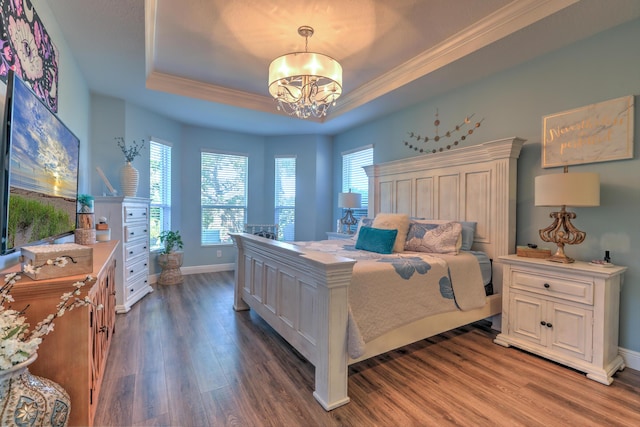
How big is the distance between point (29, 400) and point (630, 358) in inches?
143

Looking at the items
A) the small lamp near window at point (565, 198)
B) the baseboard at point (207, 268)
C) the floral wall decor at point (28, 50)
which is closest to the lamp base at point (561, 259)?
the small lamp near window at point (565, 198)

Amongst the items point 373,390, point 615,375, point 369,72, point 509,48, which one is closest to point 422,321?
point 373,390

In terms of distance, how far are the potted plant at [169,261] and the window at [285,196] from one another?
186 centimetres

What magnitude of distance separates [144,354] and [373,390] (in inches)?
70.2

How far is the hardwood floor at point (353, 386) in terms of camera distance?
5.42 feet

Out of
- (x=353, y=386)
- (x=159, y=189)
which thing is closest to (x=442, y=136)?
(x=353, y=386)

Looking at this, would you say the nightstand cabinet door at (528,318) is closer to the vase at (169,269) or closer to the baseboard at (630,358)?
the baseboard at (630,358)

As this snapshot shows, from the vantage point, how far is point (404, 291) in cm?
213

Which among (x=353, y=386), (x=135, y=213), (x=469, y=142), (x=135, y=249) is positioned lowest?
(x=353, y=386)

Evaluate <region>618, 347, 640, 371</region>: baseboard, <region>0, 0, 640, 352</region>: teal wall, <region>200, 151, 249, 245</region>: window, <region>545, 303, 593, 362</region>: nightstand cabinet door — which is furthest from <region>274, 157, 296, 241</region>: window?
<region>618, 347, 640, 371</region>: baseboard

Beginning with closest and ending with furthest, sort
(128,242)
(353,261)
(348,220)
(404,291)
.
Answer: (353,261) → (404,291) → (128,242) → (348,220)

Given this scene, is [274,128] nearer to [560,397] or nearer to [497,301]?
[497,301]

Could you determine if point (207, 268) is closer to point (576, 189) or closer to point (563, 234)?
point (563, 234)

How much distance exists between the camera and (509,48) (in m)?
2.65
